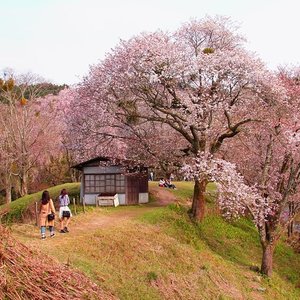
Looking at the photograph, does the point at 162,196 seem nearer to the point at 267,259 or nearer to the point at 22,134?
the point at 267,259

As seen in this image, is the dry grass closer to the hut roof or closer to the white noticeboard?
the white noticeboard

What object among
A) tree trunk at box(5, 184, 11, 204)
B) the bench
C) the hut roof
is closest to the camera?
the bench

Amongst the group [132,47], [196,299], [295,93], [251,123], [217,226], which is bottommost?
[196,299]

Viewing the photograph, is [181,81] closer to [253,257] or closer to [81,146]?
[81,146]

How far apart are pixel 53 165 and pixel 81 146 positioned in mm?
21991

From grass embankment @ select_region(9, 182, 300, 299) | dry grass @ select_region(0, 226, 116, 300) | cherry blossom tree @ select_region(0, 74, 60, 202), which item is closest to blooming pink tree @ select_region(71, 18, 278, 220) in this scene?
grass embankment @ select_region(9, 182, 300, 299)

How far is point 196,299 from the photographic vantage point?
1494 cm

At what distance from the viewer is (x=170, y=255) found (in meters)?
18.1

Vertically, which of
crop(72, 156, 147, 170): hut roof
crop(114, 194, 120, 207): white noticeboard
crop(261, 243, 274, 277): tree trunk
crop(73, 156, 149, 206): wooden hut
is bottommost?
crop(261, 243, 274, 277): tree trunk

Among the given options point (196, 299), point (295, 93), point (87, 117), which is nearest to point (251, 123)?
point (295, 93)

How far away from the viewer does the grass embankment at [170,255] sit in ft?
46.9

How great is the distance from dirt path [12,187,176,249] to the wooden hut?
4.18 ft

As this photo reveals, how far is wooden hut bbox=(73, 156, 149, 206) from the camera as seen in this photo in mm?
27078

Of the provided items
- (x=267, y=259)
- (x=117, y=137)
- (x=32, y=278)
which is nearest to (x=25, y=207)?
(x=117, y=137)
